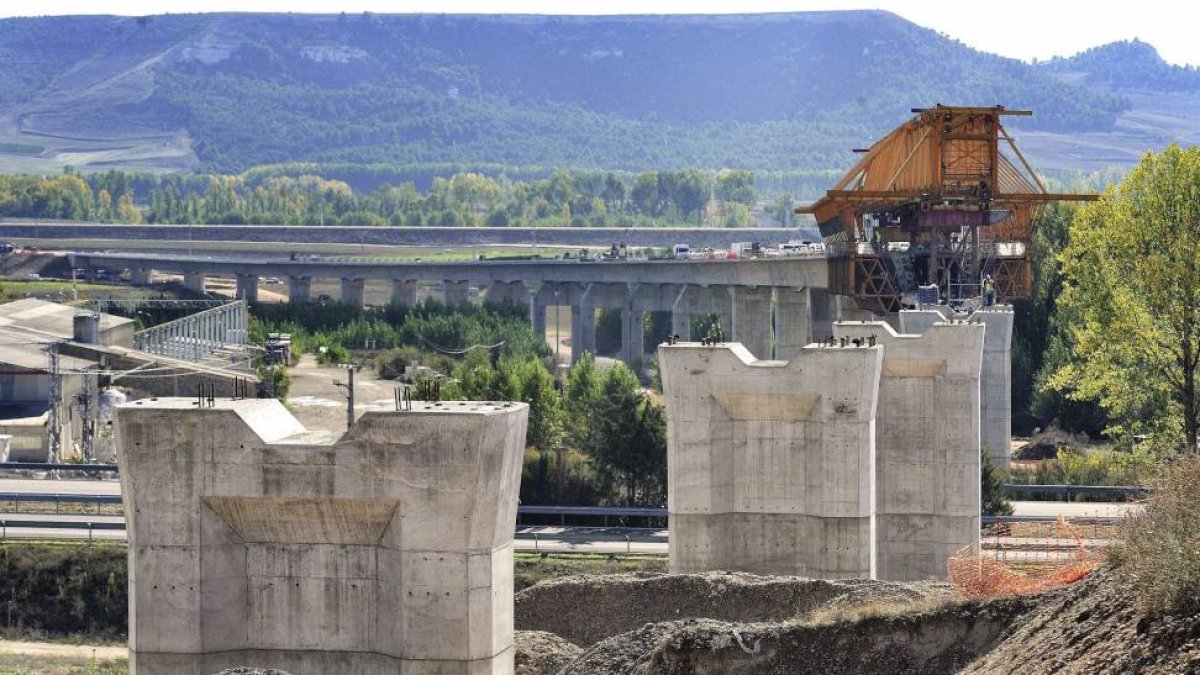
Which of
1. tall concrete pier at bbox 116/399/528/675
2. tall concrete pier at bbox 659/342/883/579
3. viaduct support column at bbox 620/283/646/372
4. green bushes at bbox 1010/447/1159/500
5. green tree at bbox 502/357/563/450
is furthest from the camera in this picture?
viaduct support column at bbox 620/283/646/372

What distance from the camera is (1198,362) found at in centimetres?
5634

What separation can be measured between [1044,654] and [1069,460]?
1734 inches

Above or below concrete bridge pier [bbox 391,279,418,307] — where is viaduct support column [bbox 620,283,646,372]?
below

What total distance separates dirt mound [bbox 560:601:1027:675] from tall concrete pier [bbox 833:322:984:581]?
19109 millimetres

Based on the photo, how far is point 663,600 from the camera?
4525 centimetres

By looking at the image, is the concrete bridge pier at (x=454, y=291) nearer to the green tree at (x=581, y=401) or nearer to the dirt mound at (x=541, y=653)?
the green tree at (x=581, y=401)

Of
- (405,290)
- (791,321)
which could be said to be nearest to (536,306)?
(405,290)

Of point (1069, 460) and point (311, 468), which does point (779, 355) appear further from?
point (311, 468)

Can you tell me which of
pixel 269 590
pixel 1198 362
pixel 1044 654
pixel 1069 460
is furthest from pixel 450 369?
pixel 1044 654

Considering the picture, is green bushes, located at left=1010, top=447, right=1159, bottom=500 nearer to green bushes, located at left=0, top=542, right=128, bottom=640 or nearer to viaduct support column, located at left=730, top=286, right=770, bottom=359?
green bushes, located at left=0, top=542, right=128, bottom=640

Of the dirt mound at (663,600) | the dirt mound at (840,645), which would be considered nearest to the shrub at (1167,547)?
the dirt mound at (840,645)

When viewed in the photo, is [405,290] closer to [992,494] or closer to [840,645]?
[992,494]

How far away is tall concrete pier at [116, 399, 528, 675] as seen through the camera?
3803cm

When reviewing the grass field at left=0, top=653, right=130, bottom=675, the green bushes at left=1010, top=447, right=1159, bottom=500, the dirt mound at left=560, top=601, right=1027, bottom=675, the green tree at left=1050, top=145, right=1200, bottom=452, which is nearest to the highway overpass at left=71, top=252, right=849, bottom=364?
the green bushes at left=1010, top=447, right=1159, bottom=500
